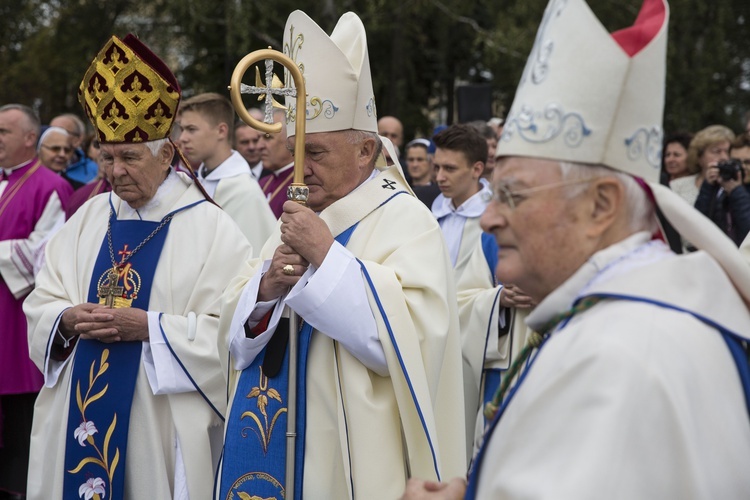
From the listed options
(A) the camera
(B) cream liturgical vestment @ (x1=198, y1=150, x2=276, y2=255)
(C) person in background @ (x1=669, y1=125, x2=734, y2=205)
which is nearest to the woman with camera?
(A) the camera

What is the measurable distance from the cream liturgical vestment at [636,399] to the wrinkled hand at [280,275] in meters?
1.70

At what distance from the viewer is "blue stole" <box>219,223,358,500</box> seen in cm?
402

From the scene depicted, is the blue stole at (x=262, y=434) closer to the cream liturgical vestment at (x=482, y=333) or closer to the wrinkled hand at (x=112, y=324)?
the wrinkled hand at (x=112, y=324)

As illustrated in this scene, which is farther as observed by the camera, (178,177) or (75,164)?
(75,164)

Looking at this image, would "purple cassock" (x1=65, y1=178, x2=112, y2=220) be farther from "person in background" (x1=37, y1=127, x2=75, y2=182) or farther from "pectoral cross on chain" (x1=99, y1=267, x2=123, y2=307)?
"person in background" (x1=37, y1=127, x2=75, y2=182)

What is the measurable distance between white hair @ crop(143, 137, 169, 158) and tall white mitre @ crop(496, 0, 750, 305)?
114 inches

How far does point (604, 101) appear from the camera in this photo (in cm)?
250

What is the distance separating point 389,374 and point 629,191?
173 centimetres

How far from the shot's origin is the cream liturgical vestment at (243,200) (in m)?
7.44

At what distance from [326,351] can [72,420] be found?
161 cm

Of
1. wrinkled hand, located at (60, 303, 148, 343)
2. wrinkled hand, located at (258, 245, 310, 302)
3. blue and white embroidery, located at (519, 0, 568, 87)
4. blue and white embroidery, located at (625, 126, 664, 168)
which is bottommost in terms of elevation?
wrinkled hand, located at (60, 303, 148, 343)

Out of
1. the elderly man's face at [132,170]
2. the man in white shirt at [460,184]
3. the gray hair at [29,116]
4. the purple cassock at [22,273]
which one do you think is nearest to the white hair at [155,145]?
the elderly man's face at [132,170]

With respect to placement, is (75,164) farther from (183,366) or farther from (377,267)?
(377,267)

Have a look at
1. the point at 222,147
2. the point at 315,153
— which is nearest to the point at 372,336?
the point at 315,153
